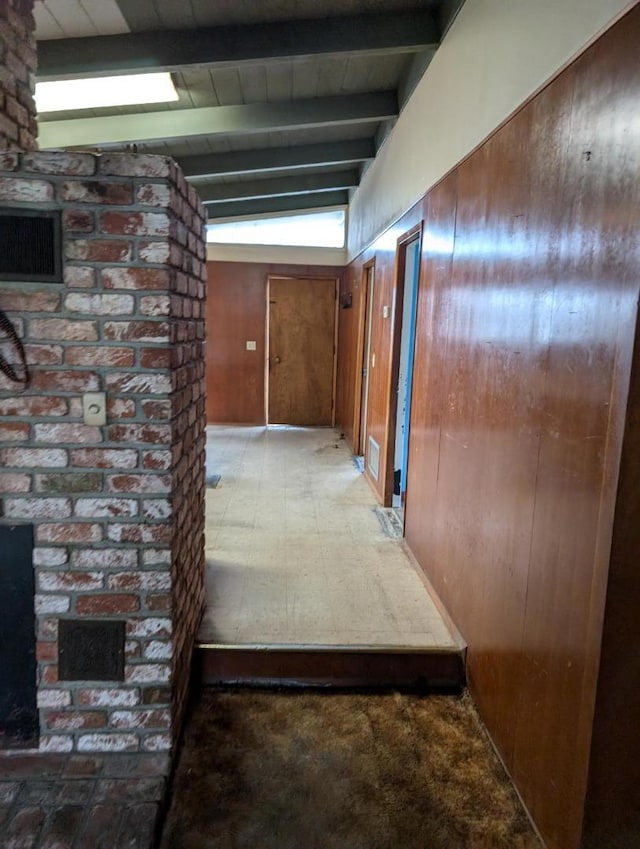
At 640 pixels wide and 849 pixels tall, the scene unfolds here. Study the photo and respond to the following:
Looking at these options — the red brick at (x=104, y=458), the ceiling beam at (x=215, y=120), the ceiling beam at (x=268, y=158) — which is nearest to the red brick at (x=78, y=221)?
the red brick at (x=104, y=458)

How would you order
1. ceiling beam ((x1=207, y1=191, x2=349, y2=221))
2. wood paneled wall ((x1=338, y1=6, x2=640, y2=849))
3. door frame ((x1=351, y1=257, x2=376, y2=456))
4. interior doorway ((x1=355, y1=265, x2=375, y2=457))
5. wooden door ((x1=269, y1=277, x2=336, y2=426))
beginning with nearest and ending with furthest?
wood paneled wall ((x1=338, y1=6, x2=640, y2=849))
interior doorway ((x1=355, y1=265, x2=375, y2=457))
door frame ((x1=351, y1=257, x2=376, y2=456))
ceiling beam ((x1=207, y1=191, x2=349, y2=221))
wooden door ((x1=269, y1=277, x2=336, y2=426))

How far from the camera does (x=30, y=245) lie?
1.61 metres

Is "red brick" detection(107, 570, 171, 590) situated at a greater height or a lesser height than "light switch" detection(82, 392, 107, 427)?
lesser

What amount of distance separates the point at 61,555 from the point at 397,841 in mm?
1278

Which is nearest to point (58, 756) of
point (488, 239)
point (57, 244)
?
point (57, 244)

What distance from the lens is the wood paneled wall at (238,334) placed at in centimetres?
705

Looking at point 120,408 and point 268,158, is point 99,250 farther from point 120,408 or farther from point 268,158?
point 268,158

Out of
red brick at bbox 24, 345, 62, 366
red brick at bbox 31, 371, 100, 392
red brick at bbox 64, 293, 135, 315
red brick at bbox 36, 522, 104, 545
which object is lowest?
red brick at bbox 36, 522, 104, 545

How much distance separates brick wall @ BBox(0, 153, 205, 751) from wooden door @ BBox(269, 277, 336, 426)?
5.37 meters

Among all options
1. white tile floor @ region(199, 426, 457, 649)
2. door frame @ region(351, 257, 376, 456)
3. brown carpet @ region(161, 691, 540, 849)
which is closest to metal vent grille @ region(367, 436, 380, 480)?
white tile floor @ region(199, 426, 457, 649)

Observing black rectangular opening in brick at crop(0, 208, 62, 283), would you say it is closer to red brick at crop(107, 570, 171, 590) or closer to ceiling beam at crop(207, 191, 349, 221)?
red brick at crop(107, 570, 171, 590)

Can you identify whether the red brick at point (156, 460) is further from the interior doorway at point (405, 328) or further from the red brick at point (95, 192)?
the interior doorway at point (405, 328)

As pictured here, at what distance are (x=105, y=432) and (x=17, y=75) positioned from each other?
1327 millimetres

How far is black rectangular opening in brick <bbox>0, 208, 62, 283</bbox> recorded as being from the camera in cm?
159
